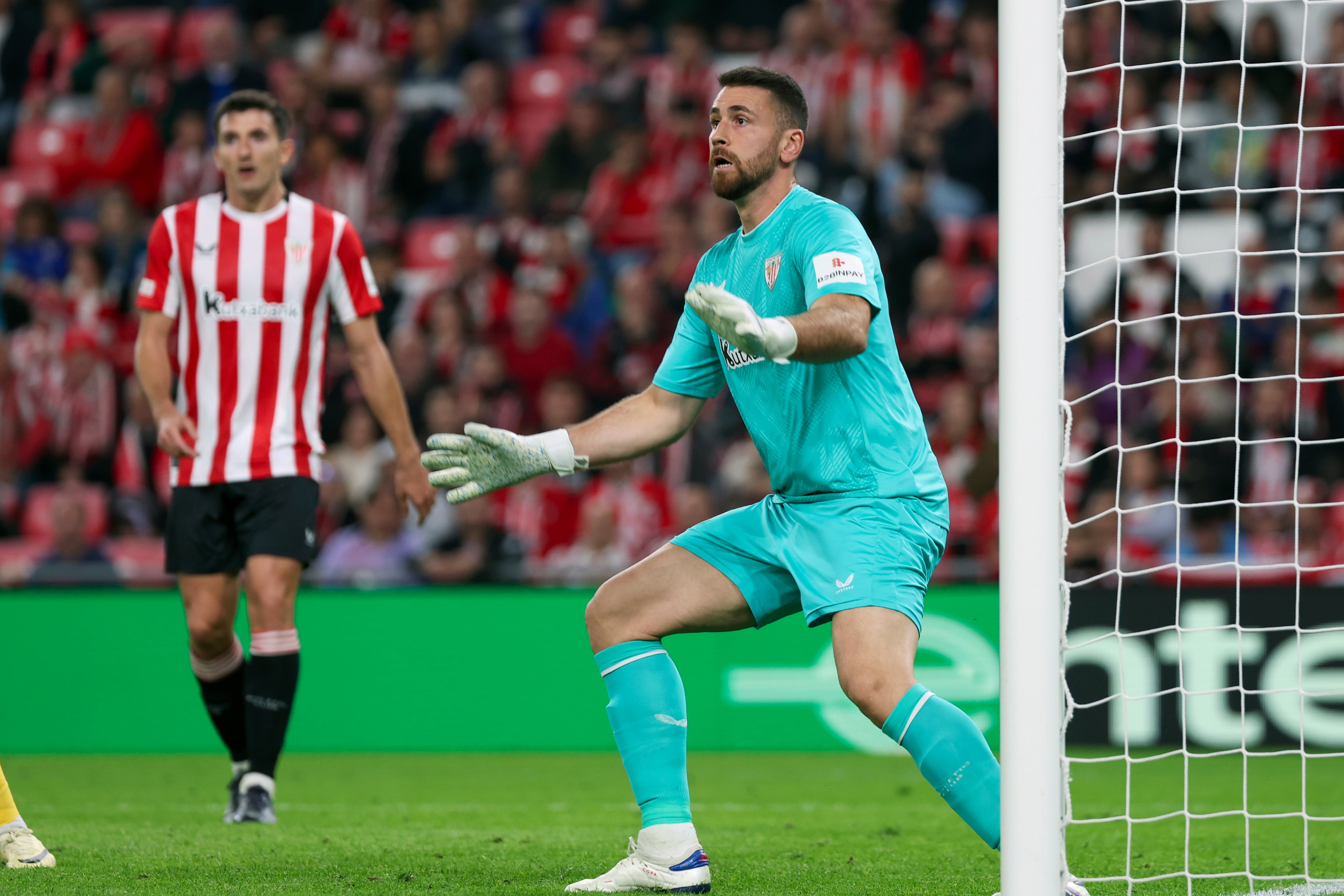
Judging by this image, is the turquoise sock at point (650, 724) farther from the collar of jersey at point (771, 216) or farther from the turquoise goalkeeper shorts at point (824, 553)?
the collar of jersey at point (771, 216)

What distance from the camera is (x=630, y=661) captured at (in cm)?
394

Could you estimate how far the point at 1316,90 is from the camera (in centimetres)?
1114

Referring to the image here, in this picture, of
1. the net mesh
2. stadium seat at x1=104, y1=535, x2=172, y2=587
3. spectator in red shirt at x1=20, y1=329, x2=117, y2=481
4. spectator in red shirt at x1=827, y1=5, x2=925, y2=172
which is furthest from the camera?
spectator in red shirt at x1=827, y1=5, x2=925, y2=172

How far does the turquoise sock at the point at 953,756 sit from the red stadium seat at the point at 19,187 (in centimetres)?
1058

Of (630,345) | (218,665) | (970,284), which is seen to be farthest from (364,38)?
(218,665)

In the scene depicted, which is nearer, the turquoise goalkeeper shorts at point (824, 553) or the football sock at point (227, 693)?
the turquoise goalkeeper shorts at point (824, 553)

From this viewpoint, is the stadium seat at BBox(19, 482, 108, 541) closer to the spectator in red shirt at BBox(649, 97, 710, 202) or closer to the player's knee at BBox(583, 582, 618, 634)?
the spectator in red shirt at BBox(649, 97, 710, 202)

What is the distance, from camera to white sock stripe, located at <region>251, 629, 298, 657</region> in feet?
17.6

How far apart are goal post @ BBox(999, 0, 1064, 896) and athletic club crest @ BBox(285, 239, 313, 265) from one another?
316 centimetres

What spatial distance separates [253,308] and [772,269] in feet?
8.04

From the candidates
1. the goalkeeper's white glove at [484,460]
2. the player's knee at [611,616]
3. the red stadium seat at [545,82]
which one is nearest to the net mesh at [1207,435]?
the player's knee at [611,616]

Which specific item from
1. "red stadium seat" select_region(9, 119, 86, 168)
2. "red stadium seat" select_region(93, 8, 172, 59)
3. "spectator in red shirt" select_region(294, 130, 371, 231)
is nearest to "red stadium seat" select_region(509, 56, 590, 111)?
"spectator in red shirt" select_region(294, 130, 371, 231)

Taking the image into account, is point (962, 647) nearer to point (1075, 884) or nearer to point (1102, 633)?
point (1102, 633)

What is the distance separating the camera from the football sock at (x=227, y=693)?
18.6 feet
